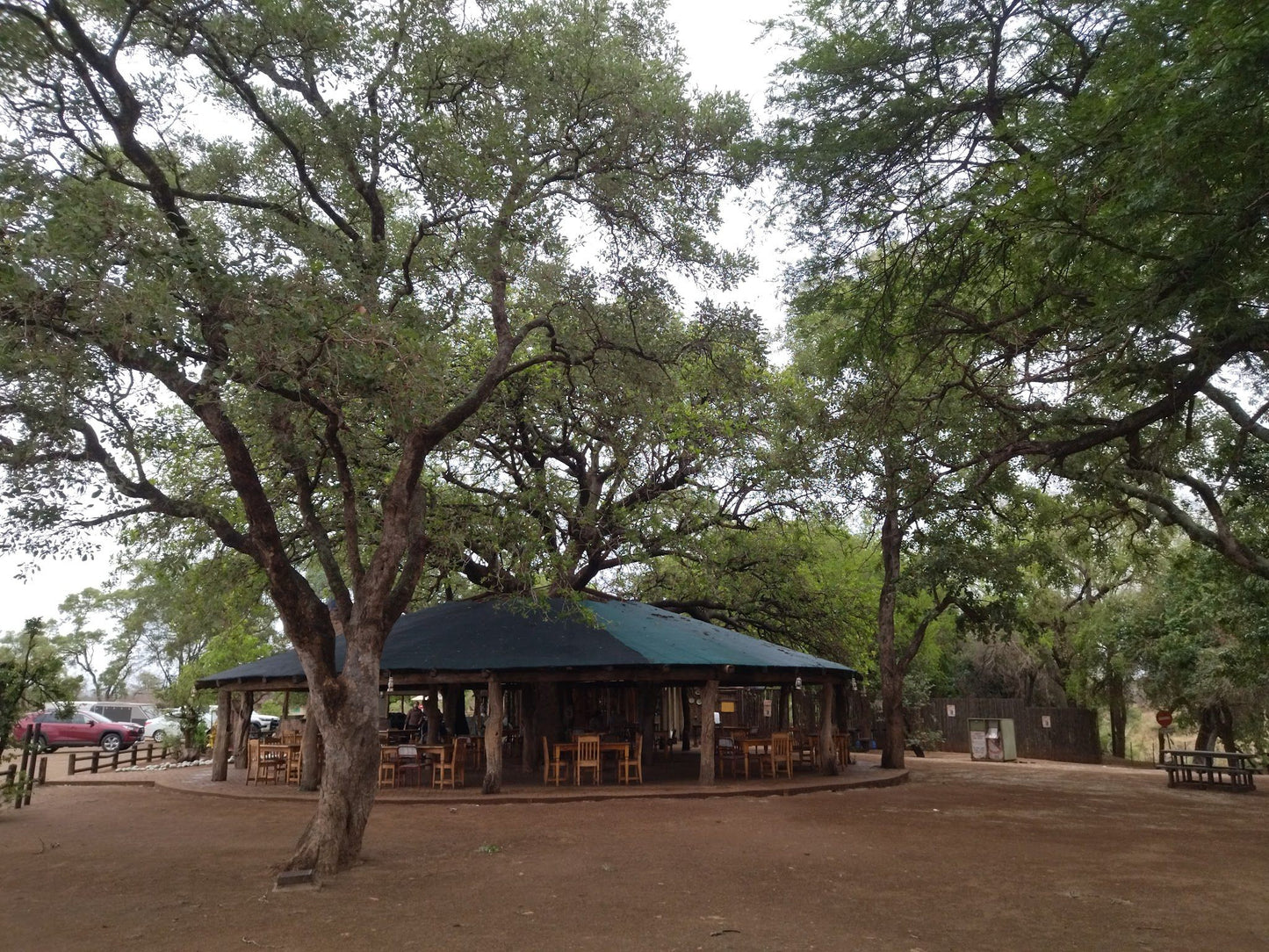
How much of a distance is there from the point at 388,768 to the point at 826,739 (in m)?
8.22

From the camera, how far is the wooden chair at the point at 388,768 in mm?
14672

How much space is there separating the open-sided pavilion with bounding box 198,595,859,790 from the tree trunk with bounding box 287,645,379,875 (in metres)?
4.06

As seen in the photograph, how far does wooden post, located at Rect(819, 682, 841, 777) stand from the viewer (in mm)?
16625

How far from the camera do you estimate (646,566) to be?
22.7 m

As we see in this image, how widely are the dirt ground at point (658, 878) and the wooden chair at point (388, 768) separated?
1724 millimetres

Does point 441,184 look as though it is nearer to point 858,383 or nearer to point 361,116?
point 361,116

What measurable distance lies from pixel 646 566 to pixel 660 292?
41.8 feet

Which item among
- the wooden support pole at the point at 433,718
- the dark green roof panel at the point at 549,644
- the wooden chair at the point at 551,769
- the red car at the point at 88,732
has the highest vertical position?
the dark green roof panel at the point at 549,644

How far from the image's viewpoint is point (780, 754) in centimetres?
1670

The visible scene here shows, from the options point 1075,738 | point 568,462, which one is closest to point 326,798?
point 568,462

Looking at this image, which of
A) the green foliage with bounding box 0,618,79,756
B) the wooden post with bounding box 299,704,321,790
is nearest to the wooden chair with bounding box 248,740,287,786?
the wooden post with bounding box 299,704,321,790

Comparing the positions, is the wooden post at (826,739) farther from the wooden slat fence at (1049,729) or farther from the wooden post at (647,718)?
the wooden slat fence at (1049,729)

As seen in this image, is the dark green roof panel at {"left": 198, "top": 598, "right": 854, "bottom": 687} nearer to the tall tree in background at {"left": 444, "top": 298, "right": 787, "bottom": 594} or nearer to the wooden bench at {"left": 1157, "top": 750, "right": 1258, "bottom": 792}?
the tall tree in background at {"left": 444, "top": 298, "right": 787, "bottom": 594}

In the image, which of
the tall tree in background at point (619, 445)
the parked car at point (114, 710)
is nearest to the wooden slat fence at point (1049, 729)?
the tall tree in background at point (619, 445)
